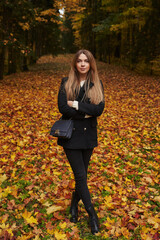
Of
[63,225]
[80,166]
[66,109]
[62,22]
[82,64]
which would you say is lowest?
[63,225]

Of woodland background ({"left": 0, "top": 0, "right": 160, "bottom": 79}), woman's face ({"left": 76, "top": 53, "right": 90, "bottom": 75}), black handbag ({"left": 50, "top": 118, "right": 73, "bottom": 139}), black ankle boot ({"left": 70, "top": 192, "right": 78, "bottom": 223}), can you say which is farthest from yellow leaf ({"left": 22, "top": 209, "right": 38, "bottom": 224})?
woodland background ({"left": 0, "top": 0, "right": 160, "bottom": 79})

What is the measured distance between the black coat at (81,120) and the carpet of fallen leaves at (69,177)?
1298 mm

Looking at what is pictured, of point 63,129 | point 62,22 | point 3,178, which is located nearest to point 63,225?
point 63,129

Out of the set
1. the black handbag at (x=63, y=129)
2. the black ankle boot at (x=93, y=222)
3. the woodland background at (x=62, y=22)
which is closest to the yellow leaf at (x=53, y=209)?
the black ankle boot at (x=93, y=222)

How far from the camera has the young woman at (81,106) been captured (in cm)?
254

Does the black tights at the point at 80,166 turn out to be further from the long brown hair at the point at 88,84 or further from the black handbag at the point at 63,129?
the long brown hair at the point at 88,84

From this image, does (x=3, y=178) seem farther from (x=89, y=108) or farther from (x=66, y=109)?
(x=89, y=108)

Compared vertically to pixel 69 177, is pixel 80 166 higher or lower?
higher

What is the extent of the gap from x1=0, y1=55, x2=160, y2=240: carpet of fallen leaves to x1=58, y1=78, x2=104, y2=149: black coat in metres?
1.30

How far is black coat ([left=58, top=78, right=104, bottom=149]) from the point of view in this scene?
251 cm

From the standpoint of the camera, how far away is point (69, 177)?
13.9 feet

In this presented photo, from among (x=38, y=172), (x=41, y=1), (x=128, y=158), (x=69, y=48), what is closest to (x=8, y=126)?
(x=38, y=172)

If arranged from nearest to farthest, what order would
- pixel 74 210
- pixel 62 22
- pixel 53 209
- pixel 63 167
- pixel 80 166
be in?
pixel 80 166 < pixel 74 210 < pixel 53 209 < pixel 63 167 < pixel 62 22

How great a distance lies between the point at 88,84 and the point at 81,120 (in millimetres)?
482
